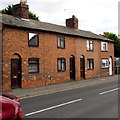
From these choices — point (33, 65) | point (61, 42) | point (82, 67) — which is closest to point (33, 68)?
point (33, 65)

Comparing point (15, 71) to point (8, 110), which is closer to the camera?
point (8, 110)

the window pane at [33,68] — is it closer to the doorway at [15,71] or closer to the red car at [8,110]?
the doorway at [15,71]

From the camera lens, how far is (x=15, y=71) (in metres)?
15.3

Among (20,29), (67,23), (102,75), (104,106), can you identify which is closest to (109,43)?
(102,75)

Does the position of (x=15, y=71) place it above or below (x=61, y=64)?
below

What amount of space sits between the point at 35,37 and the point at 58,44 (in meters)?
3.39

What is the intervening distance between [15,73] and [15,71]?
17 centimetres

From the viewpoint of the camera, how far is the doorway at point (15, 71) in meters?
15.1

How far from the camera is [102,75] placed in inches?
1041

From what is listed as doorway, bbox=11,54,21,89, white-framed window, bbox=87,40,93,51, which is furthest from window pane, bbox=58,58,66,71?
white-framed window, bbox=87,40,93,51

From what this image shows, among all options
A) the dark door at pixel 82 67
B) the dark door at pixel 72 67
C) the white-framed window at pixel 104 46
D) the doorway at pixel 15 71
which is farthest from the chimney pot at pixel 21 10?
the white-framed window at pixel 104 46

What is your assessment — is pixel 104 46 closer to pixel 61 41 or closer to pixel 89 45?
pixel 89 45

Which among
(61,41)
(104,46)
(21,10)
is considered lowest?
(61,41)

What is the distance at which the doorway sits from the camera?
15125 mm
